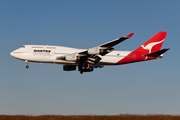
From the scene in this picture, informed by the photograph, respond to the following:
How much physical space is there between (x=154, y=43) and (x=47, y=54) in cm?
1948

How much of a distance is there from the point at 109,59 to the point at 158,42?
10.7m

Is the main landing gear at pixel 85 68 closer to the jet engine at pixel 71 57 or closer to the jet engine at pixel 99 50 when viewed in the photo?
the jet engine at pixel 71 57

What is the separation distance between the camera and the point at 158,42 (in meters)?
47.6

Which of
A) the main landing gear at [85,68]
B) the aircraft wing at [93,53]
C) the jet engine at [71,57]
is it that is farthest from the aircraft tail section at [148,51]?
the jet engine at [71,57]

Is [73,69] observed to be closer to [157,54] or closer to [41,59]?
Answer: [41,59]

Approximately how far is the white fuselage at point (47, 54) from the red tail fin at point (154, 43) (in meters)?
5.66

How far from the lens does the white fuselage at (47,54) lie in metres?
41.5

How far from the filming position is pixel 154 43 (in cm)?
4744

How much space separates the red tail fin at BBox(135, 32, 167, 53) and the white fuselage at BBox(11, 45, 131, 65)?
5.66 meters
